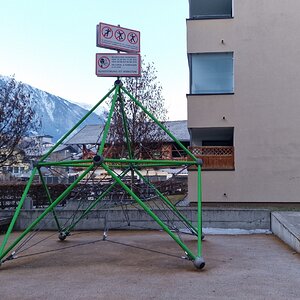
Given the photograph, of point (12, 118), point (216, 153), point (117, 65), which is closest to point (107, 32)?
point (117, 65)

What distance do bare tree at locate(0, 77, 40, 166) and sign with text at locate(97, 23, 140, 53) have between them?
38.5 feet

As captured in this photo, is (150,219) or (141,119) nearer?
(150,219)

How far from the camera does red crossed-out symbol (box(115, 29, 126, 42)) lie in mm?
9273

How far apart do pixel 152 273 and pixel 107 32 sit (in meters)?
4.97

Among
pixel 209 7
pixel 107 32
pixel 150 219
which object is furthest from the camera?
pixel 209 7

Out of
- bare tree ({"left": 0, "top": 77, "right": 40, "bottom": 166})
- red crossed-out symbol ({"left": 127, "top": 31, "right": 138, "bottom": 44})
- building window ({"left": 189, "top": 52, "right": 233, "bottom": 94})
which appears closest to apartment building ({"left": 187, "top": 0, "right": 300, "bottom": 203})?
building window ({"left": 189, "top": 52, "right": 233, "bottom": 94})

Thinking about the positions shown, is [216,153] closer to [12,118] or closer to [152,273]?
[12,118]

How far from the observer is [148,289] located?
19.5 feet

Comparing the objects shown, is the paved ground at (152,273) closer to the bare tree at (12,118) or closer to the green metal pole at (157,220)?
the green metal pole at (157,220)

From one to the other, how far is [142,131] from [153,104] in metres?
2.89

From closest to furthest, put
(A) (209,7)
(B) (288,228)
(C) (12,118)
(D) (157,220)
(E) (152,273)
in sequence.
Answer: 1. (E) (152,273)
2. (D) (157,220)
3. (B) (288,228)
4. (C) (12,118)
5. (A) (209,7)

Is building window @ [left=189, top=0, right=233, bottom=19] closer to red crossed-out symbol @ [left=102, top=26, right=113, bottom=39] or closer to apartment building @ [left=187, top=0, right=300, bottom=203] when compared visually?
apartment building @ [left=187, top=0, right=300, bottom=203]

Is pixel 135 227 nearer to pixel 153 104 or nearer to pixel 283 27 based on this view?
pixel 283 27

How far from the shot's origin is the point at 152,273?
703 cm
